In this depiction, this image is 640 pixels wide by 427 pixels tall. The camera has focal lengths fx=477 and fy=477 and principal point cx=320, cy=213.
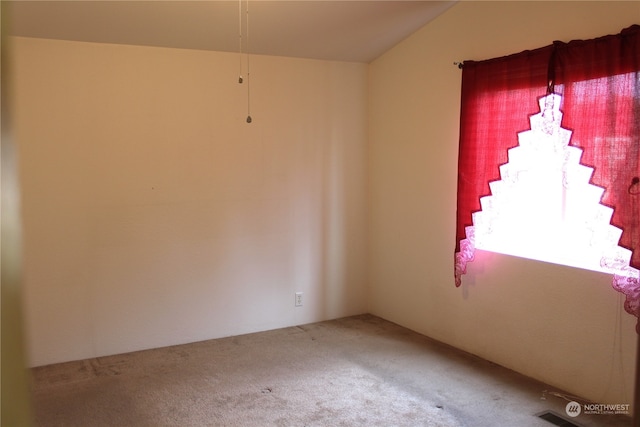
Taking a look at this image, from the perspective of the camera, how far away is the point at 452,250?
3.56m

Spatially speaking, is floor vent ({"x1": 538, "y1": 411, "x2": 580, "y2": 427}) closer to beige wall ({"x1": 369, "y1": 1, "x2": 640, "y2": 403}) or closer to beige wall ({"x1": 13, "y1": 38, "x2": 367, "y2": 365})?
beige wall ({"x1": 369, "y1": 1, "x2": 640, "y2": 403})

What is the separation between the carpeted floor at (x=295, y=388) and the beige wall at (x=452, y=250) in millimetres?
211

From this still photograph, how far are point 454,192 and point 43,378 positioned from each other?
3.06 m

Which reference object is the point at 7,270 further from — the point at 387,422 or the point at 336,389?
the point at 336,389

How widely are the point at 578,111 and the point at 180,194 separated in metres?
2.71

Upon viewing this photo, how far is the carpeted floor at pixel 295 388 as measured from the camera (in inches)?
100

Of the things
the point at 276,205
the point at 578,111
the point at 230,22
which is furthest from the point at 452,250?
the point at 230,22

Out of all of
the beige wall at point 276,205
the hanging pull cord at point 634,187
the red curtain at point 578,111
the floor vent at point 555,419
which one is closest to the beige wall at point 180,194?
the beige wall at point 276,205

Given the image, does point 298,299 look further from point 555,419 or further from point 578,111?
point 578,111

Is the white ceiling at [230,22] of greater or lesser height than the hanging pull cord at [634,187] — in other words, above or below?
above

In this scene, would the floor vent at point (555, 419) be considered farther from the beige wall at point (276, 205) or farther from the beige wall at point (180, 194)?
the beige wall at point (180, 194)

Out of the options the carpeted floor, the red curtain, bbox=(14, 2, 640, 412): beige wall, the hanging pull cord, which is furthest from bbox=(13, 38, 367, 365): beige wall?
the hanging pull cord

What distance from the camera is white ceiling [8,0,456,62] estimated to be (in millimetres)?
2925

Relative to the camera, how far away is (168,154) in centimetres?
358
